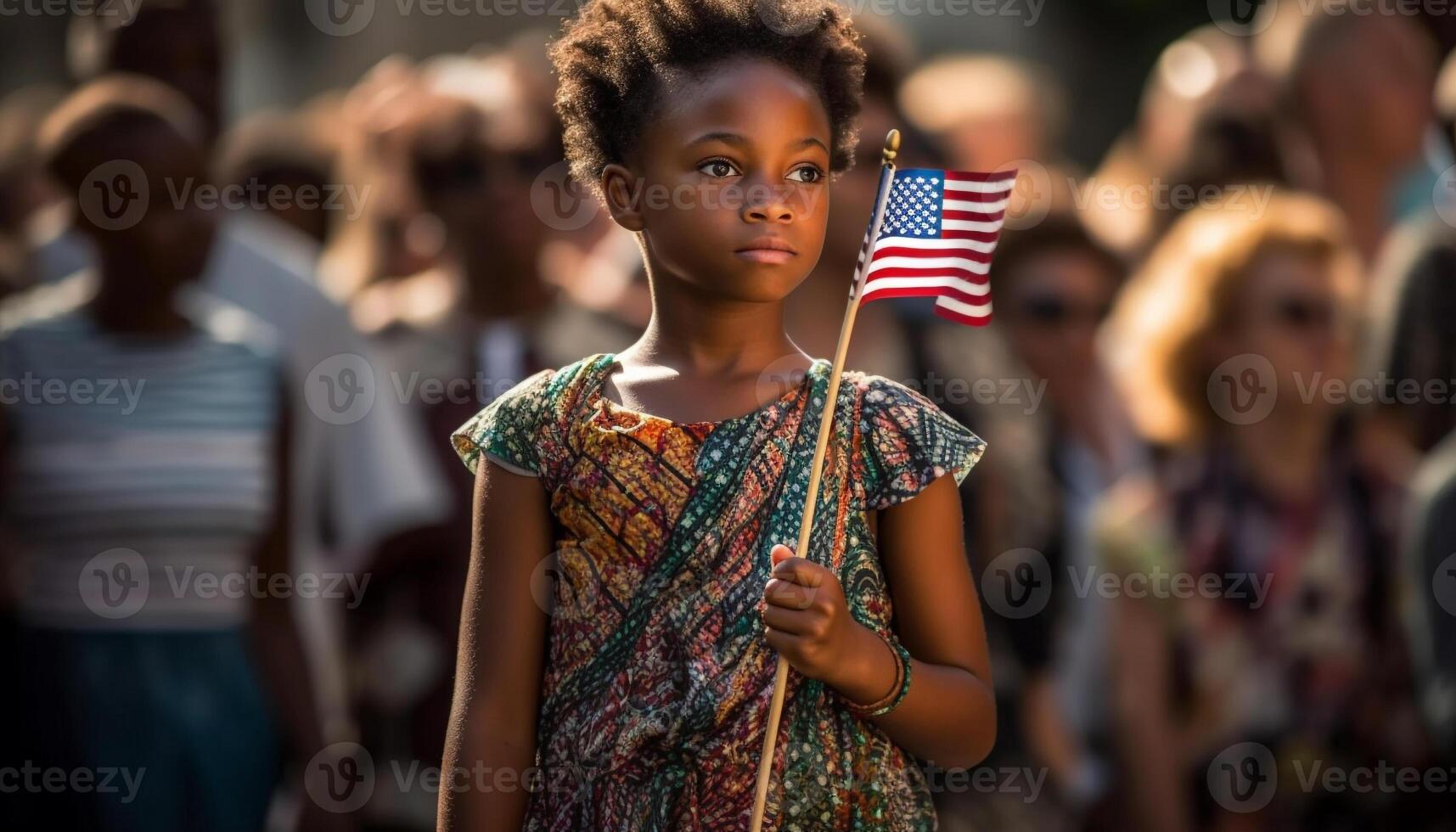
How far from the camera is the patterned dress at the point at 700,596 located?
299 centimetres

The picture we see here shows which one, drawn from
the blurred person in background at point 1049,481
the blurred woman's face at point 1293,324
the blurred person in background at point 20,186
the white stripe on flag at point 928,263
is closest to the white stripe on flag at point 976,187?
the white stripe on flag at point 928,263

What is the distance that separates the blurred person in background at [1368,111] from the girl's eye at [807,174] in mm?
4894

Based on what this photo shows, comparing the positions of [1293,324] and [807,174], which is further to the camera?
[1293,324]

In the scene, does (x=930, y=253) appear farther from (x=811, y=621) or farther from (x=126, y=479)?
(x=126, y=479)

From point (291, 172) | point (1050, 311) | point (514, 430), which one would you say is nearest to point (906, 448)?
point (514, 430)

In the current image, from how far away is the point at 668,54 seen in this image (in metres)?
3.11

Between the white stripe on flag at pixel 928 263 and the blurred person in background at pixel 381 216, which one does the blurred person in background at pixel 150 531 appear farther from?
the white stripe on flag at pixel 928 263

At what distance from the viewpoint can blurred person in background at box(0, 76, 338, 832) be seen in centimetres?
531

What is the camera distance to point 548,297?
6414mm

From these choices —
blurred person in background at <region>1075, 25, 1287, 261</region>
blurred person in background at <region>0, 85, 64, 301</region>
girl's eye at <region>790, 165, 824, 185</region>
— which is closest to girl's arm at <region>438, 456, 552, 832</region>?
girl's eye at <region>790, 165, 824, 185</region>

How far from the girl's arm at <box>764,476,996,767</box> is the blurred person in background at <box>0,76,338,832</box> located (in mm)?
2777

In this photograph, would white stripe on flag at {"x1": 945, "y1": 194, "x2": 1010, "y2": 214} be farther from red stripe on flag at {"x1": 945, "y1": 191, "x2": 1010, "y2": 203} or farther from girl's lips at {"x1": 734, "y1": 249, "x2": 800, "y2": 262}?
girl's lips at {"x1": 734, "y1": 249, "x2": 800, "y2": 262}

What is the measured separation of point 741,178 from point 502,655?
31.5 inches

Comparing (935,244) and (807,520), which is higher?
(935,244)
